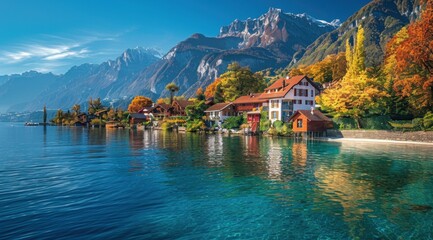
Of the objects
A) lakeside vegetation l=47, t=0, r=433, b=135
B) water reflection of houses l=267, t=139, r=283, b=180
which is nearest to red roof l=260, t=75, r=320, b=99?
lakeside vegetation l=47, t=0, r=433, b=135

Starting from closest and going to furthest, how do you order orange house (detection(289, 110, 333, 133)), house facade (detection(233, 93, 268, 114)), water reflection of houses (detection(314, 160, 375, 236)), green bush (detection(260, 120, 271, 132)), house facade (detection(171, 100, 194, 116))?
water reflection of houses (detection(314, 160, 375, 236)) → orange house (detection(289, 110, 333, 133)) → green bush (detection(260, 120, 271, 132)) → house facade (detection(233, 93, 268, 114)) → house facade (detection(171, 100, 194, 116))

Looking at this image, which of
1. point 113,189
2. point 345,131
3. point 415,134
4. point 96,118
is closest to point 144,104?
point 96,118

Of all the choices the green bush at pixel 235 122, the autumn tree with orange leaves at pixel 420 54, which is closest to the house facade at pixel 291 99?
the green bush at pixel 235 122

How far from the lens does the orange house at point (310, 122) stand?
63156 mm

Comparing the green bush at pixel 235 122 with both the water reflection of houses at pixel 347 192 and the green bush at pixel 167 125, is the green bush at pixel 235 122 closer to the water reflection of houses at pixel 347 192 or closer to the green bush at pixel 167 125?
the green bush at pixel 167 125

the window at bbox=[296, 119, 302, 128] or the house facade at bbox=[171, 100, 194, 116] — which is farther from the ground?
the house facade at bbox=[171, 100, 194, 116]

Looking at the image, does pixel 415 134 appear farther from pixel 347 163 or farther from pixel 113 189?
pixel 113 189

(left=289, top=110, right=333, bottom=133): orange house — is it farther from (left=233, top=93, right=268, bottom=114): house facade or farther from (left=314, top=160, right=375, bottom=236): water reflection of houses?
(left=314, top=160, right=375, bottom=236): water reflection of houses

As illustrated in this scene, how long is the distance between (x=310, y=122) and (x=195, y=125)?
40384 mm

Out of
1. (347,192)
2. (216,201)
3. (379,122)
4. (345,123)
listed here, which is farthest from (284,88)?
(216,201)

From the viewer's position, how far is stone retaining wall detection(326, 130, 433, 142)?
5162cm

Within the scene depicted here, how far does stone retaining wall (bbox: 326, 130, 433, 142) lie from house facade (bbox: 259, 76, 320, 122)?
12.4 meters

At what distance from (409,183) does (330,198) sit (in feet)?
28.6

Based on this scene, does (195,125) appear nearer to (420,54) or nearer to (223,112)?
(223,112)
